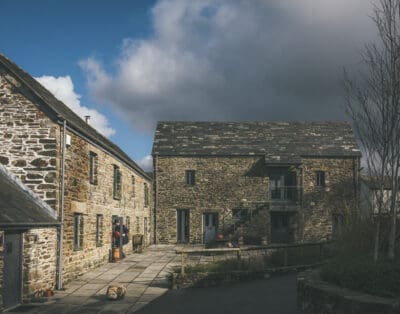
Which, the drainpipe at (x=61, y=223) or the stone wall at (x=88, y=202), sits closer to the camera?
the drainpipe at (x=61, y=223)

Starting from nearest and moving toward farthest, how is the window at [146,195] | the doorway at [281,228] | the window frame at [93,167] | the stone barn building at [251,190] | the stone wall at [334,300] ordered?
the stone wall at [334,300], the window frame at [93,167], the window at [146,195], the stone barn building at [251,190], the doorway at [281,228]

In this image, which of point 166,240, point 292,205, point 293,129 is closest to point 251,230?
point 292,205

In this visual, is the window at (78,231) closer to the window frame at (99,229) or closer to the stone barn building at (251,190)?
the window frame at (99,229)

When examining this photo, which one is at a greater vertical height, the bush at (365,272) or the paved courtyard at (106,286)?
the bush at (365,272)

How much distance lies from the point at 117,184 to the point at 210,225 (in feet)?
33.7

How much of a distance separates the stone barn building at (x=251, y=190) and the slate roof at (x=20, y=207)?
1711cm

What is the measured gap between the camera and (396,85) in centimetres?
938

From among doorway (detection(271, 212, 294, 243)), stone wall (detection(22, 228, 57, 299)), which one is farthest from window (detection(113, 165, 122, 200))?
doorway (detection(271, 212, 294, 243))

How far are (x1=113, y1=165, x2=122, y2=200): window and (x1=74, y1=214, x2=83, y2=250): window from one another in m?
4.67

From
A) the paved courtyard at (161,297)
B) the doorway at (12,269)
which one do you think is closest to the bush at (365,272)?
the paved courtyard at (161,297)

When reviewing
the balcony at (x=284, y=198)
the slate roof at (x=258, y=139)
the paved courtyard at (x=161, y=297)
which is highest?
the slate roof at (x=258, y=139)

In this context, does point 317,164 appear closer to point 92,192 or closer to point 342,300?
point 92,192

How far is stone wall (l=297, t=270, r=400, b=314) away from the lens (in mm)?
7301

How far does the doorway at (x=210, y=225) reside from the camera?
1173 inches
